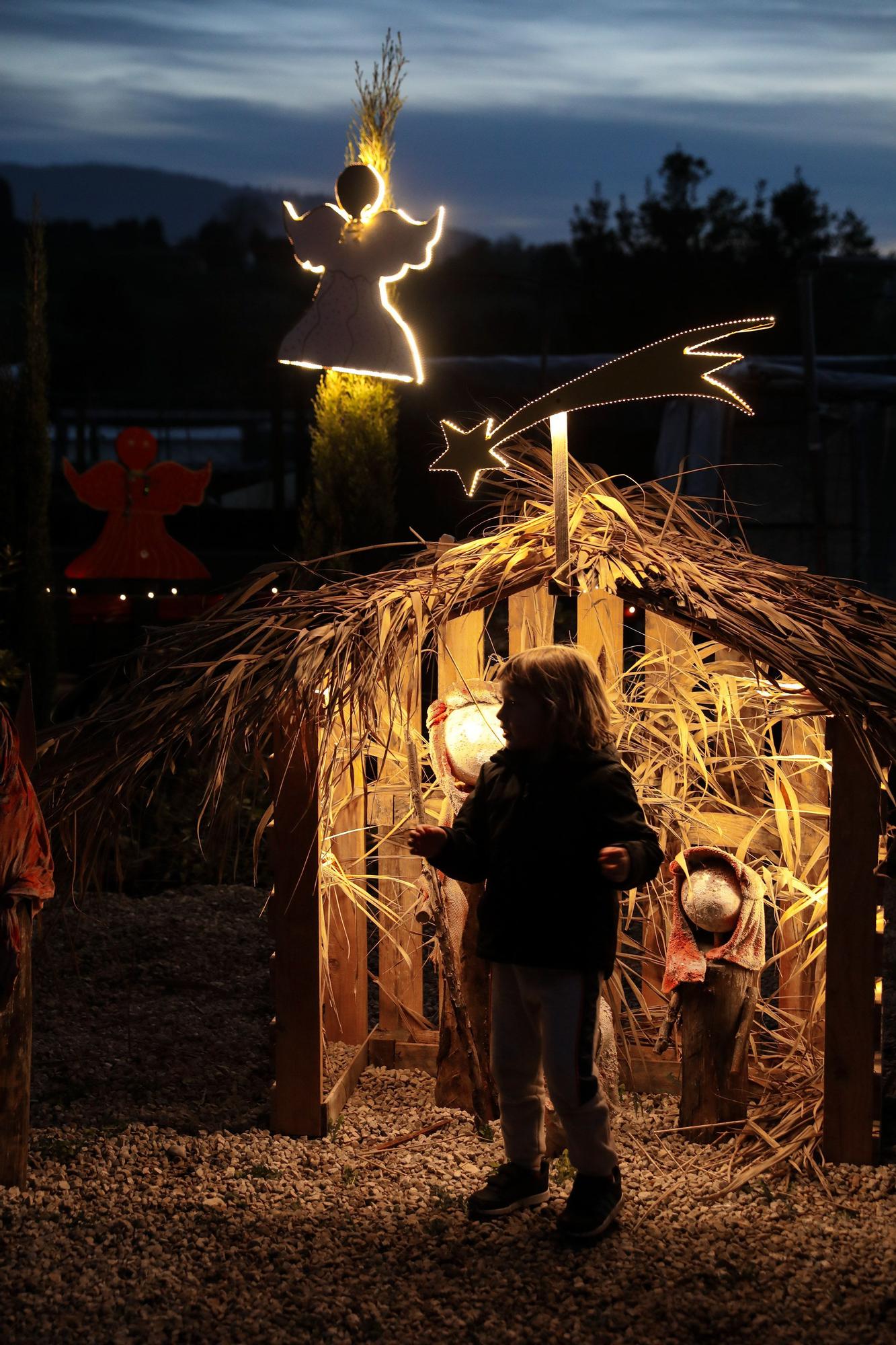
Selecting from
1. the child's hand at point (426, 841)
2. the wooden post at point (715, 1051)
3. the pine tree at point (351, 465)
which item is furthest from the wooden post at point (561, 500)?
the pine tree at point (351, 465)

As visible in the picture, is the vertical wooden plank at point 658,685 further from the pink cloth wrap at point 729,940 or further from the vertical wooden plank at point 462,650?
the vertical wooden plank at point 462,650

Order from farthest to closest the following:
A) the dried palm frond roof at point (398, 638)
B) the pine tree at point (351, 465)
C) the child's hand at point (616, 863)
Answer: the pine tree at point (351, 465) → the dried palm frond roof at point (398, 638) → the child's hand at point (616, 863)

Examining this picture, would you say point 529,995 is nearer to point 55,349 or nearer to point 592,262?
point 592,262

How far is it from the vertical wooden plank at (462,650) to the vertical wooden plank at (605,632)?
0.31 m

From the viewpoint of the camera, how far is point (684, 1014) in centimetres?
350

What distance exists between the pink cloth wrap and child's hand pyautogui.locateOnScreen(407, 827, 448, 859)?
0.80 m

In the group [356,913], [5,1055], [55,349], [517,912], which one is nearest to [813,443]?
[356,913]

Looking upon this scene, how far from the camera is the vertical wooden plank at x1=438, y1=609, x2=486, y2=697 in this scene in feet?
12.5

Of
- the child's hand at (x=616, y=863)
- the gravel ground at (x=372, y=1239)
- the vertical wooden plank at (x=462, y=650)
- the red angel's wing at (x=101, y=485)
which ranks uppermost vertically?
the red angel's wing at (x=101, y=485)

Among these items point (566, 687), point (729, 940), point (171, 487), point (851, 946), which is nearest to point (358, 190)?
point (566, 687)

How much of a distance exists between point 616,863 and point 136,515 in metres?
5.87

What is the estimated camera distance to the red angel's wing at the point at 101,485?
7898 millimetres

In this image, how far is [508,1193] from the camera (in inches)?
121

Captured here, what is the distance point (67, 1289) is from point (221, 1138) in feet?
2.60
